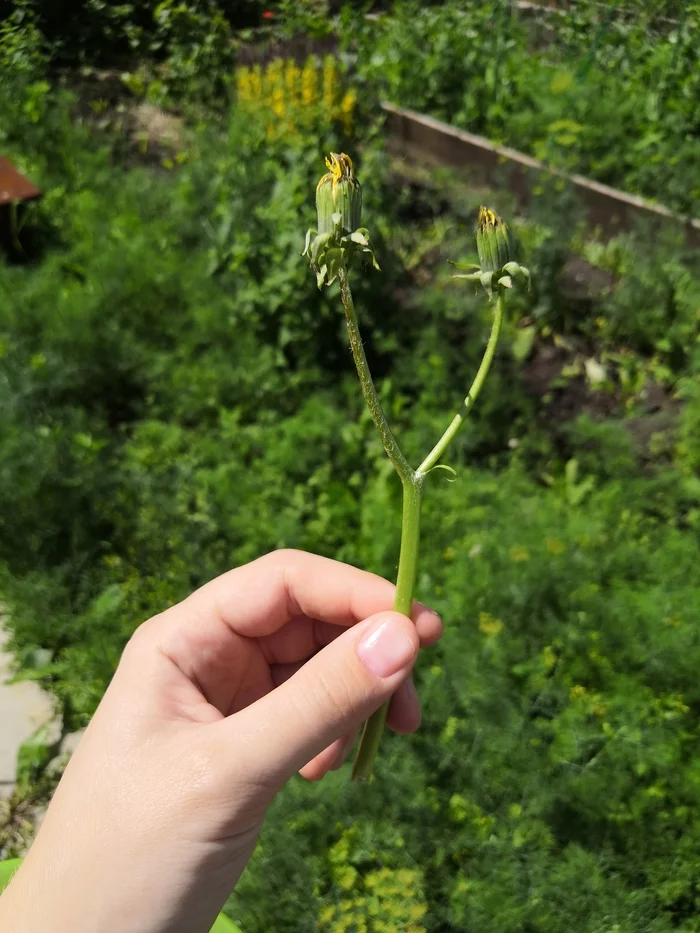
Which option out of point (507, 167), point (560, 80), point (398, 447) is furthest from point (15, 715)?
point (560, 80)

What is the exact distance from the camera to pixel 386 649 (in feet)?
4.49

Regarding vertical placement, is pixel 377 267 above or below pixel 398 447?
above

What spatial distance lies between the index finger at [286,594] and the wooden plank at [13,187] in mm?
3371

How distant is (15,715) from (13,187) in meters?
3.03

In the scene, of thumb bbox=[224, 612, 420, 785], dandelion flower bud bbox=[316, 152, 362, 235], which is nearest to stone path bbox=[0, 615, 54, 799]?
thumb bbox=[224, 612, 420, 785]

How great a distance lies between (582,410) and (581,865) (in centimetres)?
212

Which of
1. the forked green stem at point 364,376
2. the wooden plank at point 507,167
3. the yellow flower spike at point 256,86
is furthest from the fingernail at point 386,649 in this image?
the yellow flower spike at point 256,86

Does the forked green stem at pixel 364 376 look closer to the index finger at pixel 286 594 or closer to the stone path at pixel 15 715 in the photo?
the index finger at pixel 286 594

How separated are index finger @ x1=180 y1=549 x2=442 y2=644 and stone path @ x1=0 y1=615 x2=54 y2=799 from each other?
4.14ft

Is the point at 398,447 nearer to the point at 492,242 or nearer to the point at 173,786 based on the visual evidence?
the point at 492,242

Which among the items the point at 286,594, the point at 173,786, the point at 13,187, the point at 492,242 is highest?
the point at 492,242

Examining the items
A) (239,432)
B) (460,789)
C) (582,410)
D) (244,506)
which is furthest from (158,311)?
(460,789)

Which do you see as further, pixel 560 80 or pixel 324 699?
pixel 560 80

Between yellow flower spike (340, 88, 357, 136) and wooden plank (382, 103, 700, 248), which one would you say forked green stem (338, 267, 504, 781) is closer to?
wooden plank (382, 103, 700, 248)
